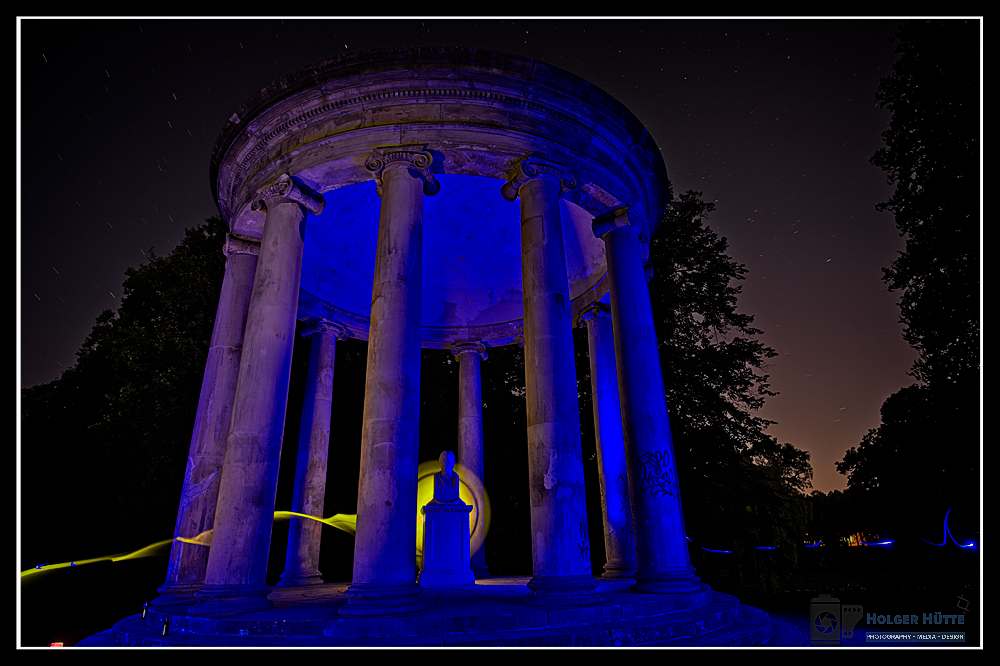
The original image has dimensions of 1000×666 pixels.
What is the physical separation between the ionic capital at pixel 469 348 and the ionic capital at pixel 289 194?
21.4 metres

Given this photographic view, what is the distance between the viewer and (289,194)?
30719 millimetres

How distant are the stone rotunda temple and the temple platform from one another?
0.31 ft

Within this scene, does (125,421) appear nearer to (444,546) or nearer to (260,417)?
(260,417)

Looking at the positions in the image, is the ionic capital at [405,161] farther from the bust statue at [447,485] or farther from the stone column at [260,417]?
the bust statue at [447,485]

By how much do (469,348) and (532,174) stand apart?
76.2 feet

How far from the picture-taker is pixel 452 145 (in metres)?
29.9

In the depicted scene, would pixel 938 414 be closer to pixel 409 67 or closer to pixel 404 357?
pixel 404 357

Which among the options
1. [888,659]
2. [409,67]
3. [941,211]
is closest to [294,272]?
[409,67]

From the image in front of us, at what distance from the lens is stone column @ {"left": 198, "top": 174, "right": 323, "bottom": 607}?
928 inches

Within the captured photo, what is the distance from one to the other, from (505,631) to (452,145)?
2266cm

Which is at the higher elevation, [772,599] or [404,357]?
[404,357]

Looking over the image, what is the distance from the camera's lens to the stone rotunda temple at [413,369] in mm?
21297

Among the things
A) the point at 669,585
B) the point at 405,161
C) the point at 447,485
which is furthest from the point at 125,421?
the point at 669,585

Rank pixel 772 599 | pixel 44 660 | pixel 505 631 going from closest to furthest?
pixel 44 660 < pixel 505 631 < pixel 772 599
